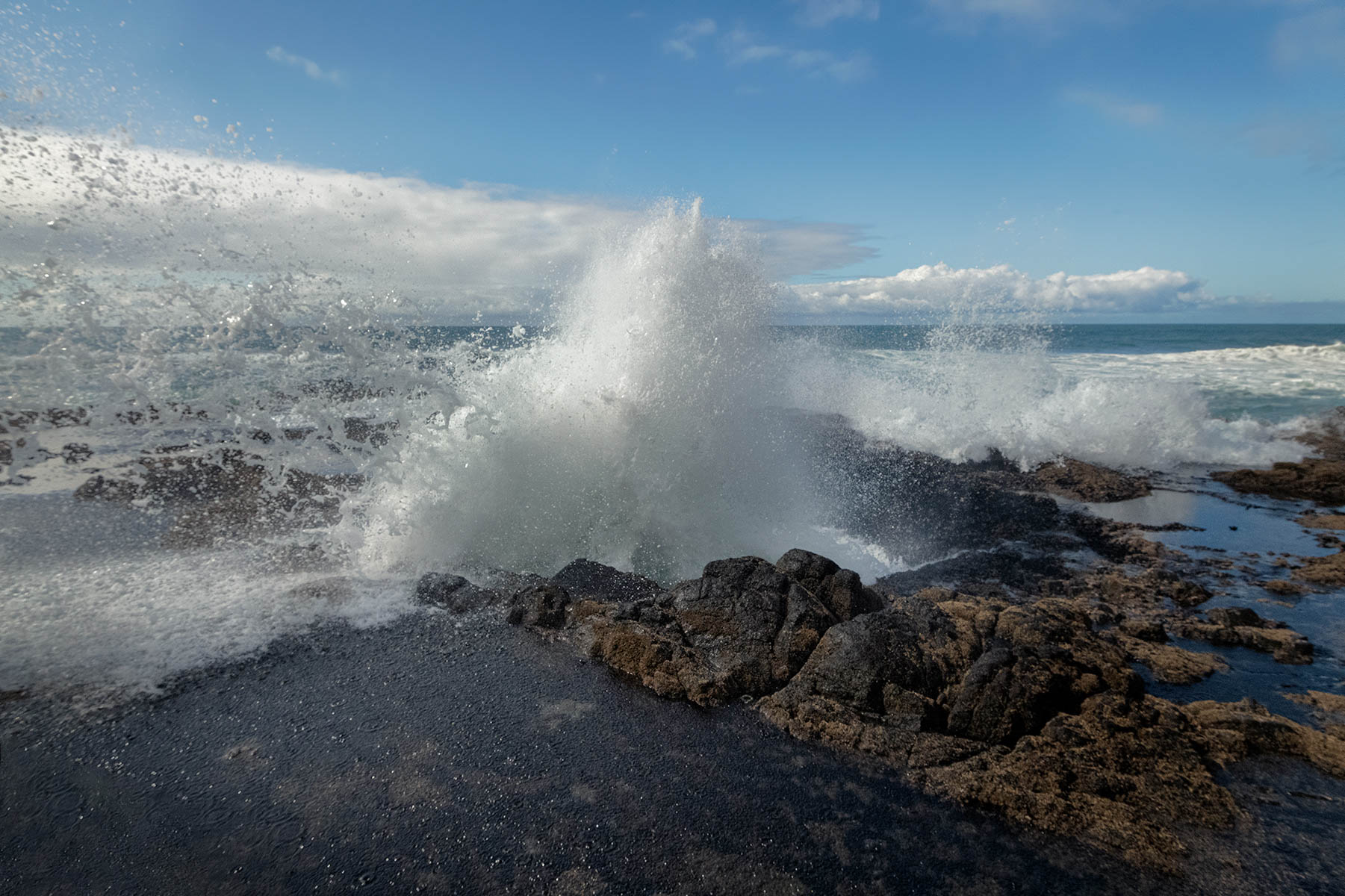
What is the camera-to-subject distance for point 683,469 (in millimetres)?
8539

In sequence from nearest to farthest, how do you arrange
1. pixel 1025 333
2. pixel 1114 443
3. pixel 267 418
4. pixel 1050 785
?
pixel 1050 785, pixel 267 418, pixel 1114 443, pixel 1025 333

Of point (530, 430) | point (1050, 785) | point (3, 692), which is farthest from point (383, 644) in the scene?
point (1050, 785)

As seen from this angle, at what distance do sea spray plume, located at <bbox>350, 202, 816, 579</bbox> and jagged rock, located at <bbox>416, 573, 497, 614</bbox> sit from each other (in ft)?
2.18

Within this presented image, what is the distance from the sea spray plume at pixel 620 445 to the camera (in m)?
7.53

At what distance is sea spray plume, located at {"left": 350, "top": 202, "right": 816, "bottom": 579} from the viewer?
7.53 metres

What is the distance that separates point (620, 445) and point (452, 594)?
117 inches

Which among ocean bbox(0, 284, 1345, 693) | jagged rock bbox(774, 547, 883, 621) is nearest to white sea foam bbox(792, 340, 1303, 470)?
ocean bbox(0, 284, 1345, 693)

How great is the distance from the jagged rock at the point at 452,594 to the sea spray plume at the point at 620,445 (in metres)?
0.66

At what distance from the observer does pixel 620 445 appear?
8.38 meters

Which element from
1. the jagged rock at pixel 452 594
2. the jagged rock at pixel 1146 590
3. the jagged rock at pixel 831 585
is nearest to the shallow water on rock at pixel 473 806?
the jagged rock at pixel 452 594

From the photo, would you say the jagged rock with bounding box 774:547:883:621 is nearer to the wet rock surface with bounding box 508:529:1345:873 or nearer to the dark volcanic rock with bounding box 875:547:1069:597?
the wet rock surface with bounding box 508:529:1345:873

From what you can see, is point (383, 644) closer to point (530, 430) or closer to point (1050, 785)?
point (530, 430)

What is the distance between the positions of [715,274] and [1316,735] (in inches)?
311

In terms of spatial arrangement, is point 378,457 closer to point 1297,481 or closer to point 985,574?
point 985,574
